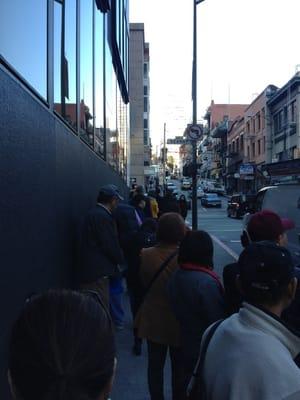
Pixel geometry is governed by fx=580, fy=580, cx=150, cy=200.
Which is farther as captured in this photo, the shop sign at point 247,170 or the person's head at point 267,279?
the shop sign at point 247,170

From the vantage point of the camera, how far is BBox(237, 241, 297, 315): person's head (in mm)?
2334

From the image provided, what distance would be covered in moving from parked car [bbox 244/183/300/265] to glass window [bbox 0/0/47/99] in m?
7.28

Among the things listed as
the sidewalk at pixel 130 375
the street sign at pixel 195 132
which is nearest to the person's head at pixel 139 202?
the sidewalk at pixel 130 375

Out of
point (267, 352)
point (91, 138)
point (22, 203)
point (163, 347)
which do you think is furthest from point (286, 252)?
point (91, 138)

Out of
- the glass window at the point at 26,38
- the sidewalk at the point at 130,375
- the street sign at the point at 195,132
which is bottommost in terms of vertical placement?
the sidewalk at the point at 130,375

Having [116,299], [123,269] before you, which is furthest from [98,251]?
[116,299]

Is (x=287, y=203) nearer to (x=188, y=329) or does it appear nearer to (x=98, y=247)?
(x=98, y=247)

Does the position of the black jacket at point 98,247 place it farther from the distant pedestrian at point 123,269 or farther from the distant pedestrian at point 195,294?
the distant pedestrian at point 195,294

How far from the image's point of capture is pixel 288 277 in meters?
2.38

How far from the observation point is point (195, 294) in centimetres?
365

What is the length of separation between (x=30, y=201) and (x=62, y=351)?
9.30ft

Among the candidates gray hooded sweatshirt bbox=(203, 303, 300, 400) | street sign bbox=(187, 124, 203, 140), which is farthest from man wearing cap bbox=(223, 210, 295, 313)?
street sign bbox=(187, 124, 203, 140)

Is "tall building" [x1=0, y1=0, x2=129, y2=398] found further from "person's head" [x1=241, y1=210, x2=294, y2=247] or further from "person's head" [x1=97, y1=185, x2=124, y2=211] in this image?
"person's head" [x1=241, y1=210, x2=294, y2=247]

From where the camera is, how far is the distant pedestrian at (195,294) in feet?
11.9
